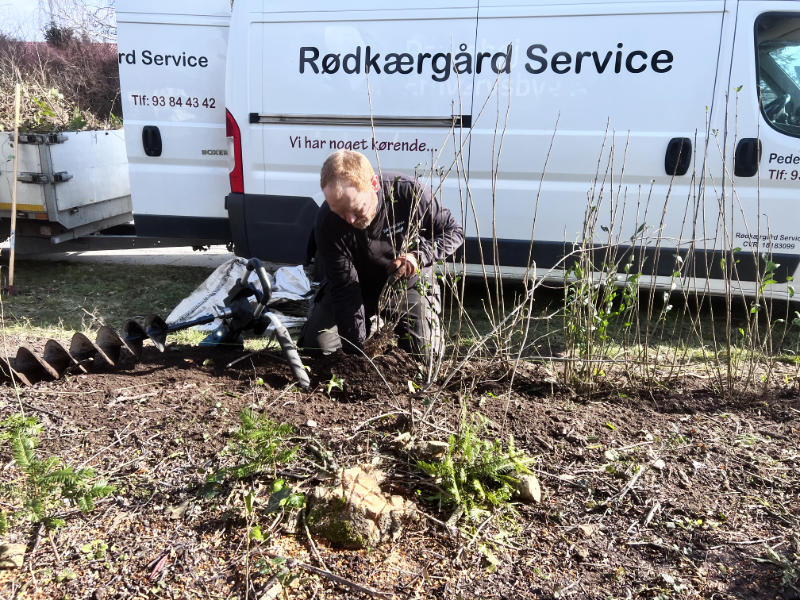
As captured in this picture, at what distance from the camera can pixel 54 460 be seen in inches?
78.0

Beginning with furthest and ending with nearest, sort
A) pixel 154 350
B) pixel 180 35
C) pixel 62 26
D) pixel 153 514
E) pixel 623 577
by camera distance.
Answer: pixel 62 26, pixel 180 35, pixel 154 350, pixel 153 514, pixel 623 577

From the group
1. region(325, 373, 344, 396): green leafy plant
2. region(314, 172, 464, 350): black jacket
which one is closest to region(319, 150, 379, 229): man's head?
region(314, 172, 464, 350): black jacket

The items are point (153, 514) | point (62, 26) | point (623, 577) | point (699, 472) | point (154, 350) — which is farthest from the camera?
point (62, 26)

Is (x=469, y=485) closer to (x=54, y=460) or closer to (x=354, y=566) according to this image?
(x=354, y=566)

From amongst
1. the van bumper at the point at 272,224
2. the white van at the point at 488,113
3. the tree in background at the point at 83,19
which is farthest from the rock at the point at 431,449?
the tree in background at the point at 83,19

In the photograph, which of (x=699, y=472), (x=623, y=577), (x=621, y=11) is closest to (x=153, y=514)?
(x=623, y=577)

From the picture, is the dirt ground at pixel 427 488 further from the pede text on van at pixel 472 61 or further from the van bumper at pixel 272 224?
the pede text on van at pixel 472 61

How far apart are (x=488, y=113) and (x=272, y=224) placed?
1988mm

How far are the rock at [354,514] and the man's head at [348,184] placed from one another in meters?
1.41

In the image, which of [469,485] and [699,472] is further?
Result: [699,472]

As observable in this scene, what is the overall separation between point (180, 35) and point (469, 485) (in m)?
4.64

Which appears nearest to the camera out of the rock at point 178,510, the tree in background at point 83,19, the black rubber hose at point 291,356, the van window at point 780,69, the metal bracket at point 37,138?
the rock at point 178,510

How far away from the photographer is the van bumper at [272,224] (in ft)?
16.8

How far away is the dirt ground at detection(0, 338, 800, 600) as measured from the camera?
5.65ft
